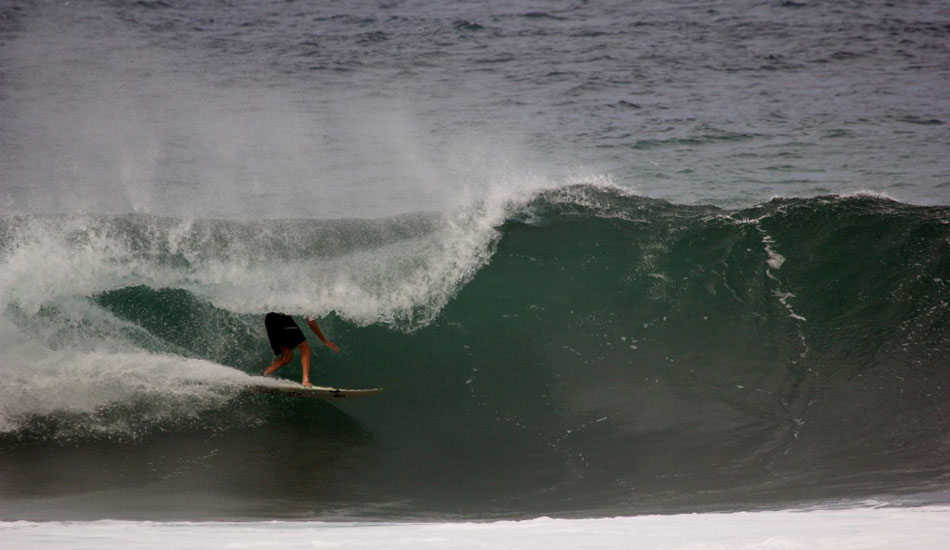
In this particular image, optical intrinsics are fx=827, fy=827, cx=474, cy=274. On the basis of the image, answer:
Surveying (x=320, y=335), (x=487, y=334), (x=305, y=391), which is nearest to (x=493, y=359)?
(x=487, y=334)

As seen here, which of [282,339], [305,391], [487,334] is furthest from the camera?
[487,334]

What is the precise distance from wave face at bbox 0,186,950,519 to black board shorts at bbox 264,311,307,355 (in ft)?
1.27

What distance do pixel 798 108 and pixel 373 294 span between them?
1284 centimetres

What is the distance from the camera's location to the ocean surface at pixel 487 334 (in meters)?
6.00

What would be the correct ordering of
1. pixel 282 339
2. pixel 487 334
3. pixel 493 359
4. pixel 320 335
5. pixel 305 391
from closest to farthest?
Result: pixel 305 391, pixel 320 335, pixel 282 339, pixel 493 359, pixel 487 334

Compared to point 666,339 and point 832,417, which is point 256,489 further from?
point 832,417

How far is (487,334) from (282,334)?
2090 millimetres

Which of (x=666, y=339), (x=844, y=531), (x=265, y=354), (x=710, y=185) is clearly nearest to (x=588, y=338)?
(x=666, y=339)

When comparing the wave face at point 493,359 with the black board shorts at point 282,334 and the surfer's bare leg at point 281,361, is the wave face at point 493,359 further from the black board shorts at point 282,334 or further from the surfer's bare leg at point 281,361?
the black board shorts at point 282,334

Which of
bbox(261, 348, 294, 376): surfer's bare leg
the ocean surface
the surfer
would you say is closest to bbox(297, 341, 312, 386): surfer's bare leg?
the surfer

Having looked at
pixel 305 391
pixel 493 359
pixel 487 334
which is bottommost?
pixel 305 391

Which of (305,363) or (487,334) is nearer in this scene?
(305,363)

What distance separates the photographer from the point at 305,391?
6820mm

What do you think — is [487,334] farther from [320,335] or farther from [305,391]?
→ [305,391]
